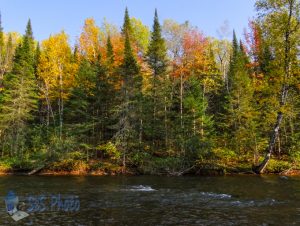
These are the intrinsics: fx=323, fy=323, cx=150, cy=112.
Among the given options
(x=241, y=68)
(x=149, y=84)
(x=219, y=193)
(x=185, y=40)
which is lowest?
(x=219, y=193)

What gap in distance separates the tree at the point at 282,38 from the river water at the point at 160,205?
729 cm

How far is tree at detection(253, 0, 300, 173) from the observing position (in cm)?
2395

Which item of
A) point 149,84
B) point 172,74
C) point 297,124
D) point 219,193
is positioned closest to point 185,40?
point 172,74

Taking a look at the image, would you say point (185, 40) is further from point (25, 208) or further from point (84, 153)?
point (25, 208)

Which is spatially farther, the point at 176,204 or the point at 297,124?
the point at 297,124

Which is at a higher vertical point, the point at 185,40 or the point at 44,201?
the point at 185,40

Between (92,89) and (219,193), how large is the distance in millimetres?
23955

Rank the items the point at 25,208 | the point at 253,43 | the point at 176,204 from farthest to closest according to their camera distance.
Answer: the point at 253,43 < the point at 176,204 < the point at 25,208

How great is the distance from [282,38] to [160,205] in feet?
55.7

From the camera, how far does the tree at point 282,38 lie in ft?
78.6

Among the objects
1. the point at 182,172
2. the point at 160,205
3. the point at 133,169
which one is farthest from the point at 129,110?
the point at 160,205

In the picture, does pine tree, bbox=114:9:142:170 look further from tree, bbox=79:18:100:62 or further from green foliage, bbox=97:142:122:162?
tree, bbox=79:18:100:62

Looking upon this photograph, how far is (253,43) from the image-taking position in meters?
55.0

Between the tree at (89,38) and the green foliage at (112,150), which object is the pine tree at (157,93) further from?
the tree at (89,38)
